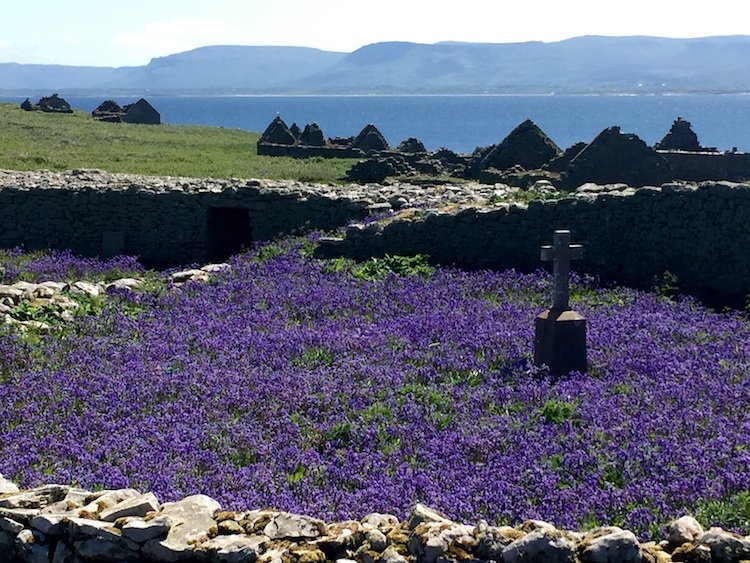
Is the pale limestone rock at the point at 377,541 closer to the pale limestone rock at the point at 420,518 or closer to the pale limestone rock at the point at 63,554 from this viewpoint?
the pale limestone rock at the point at 420,518

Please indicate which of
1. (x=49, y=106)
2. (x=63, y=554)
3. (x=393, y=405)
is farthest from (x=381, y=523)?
(x=49, y=106)

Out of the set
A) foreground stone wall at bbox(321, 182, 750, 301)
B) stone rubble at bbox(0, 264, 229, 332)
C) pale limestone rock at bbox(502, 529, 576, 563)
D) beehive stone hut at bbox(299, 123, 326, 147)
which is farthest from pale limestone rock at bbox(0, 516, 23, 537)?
beehive stone hut at bbox(299, 123, 326, 147)

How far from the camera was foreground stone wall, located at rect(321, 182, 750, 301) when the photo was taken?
1752 cm

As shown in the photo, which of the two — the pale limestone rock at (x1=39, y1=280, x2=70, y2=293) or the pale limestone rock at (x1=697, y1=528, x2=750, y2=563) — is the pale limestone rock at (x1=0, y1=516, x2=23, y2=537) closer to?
the pale limestone rock at (x1=697, y1=528, x2=750, y2=563)

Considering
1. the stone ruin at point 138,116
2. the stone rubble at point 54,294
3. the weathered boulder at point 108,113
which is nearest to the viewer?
the stone rubble at point 54,294

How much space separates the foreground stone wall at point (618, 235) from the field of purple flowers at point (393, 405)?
3.24ft

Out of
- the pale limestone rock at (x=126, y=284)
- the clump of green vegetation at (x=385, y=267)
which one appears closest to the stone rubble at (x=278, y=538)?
the pale limestone rock at (x=126, y=284)

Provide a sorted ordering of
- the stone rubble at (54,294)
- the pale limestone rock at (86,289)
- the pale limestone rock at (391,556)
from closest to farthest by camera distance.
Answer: the pale limestone rock at (391,556), the stone rubble at (54,294), the pale limestone rock at (86,289)

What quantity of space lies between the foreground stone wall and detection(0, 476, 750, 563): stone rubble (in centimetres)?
1107

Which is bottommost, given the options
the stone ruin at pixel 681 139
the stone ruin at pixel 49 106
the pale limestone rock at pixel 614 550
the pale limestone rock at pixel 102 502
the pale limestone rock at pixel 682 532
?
the pale limestone rock at pixel 102 502

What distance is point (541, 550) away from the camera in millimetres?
6465

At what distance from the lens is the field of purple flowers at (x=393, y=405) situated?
9.41 m

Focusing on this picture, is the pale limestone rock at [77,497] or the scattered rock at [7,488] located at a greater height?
the pale limestone rock at [77,497]

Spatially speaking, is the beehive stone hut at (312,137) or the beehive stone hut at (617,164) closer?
the beehive stone hut at (617,164)
